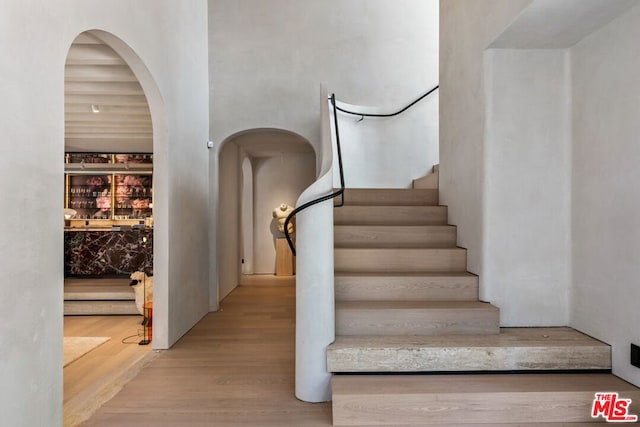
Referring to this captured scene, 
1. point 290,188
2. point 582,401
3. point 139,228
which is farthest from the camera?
point 290,188

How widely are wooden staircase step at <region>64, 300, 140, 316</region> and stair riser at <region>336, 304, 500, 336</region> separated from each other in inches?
144

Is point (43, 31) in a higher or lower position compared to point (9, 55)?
higher

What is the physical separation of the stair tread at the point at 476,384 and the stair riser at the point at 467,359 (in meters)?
0.05

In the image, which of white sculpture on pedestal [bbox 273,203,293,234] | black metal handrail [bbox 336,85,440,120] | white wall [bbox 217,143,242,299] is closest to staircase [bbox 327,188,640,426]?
black metal handrail [bbox 336,85,440,120]

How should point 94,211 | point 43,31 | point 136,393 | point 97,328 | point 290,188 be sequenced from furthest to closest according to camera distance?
1. point 290,188
2. point 94,211
3. point 97,328
4. point 136,393
5. point 43,31

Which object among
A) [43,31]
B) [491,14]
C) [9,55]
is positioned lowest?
[9,55]

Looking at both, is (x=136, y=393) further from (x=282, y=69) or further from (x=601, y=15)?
(x=282, y=69)

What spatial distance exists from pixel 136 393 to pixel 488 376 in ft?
7.68

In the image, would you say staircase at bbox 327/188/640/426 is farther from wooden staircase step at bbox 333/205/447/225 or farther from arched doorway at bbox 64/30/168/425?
arched doorway at bbox 64/30/168/425

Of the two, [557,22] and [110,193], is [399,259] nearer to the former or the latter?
[557,22]

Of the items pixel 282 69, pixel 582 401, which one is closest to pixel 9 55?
pixel 582 401

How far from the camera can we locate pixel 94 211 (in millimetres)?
7641

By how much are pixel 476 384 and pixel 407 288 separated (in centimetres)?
83

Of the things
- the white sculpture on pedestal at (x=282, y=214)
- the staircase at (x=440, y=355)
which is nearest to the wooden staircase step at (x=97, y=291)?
the white sculpture on pedestal at (x=282, y=214)
